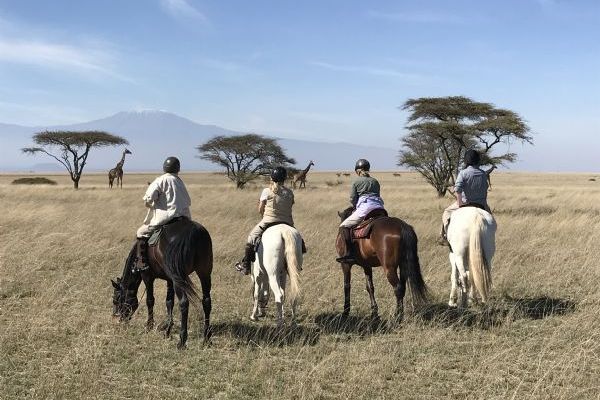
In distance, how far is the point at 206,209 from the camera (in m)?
20.2

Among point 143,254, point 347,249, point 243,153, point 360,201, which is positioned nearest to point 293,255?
point 347,249

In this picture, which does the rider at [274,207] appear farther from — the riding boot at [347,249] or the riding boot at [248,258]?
the riding boot at [347,249]

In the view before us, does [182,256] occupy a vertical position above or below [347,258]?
above

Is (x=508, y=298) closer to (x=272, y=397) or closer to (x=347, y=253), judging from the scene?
(x=347, y=253)

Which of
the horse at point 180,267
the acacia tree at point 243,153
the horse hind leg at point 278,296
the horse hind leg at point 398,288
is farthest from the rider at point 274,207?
the acacia tree at point 243,153

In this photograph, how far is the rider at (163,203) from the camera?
5.95 metres

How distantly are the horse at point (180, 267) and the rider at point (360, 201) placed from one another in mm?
2232

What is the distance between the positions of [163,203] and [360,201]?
3.01m

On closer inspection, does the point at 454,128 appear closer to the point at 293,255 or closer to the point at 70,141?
the point at 293,255

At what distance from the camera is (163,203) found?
602 cm

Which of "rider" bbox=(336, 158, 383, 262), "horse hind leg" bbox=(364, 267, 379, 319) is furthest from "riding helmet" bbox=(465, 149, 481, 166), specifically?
"horse hind leg" bbox=(364, 267, 379, 319)

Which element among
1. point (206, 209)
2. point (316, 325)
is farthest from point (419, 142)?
point (316, 325)

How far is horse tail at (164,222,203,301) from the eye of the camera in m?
5.54

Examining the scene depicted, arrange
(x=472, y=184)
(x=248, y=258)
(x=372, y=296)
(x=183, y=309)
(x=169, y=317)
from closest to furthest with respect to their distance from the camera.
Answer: (x=183, y=309) → (x=169, y=317) → (x=248, y=258) → (x=372, y=296) → (x=472, y=184)
